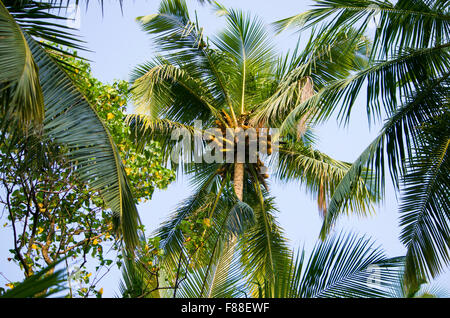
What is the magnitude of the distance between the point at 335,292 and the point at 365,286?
22 cm

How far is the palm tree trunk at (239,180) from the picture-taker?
29.7 feet

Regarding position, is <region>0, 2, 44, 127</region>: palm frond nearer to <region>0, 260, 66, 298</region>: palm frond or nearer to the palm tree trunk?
<region>0, 260, 66, 298</region>: palm frond

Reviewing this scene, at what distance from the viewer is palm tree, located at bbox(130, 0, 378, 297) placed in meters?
9.30

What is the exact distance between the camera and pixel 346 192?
570cm

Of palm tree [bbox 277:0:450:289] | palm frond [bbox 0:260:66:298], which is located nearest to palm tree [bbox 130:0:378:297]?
palm tree [bbox 277:0:450:289]

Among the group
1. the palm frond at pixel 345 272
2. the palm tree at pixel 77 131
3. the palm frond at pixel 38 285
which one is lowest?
the palm frond at pixel 345 272

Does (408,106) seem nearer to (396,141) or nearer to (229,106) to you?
(396,141)

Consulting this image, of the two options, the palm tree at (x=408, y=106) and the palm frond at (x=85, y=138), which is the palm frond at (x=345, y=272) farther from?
the palm tree at (x=408, y=106)

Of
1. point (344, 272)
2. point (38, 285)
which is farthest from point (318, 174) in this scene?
point (38, 285)

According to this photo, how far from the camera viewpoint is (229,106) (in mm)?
10156

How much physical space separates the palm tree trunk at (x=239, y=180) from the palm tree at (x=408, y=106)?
2971 millimetres

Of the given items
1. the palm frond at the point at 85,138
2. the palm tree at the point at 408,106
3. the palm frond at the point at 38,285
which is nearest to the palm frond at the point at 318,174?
the palm tree at the point at 408,106
